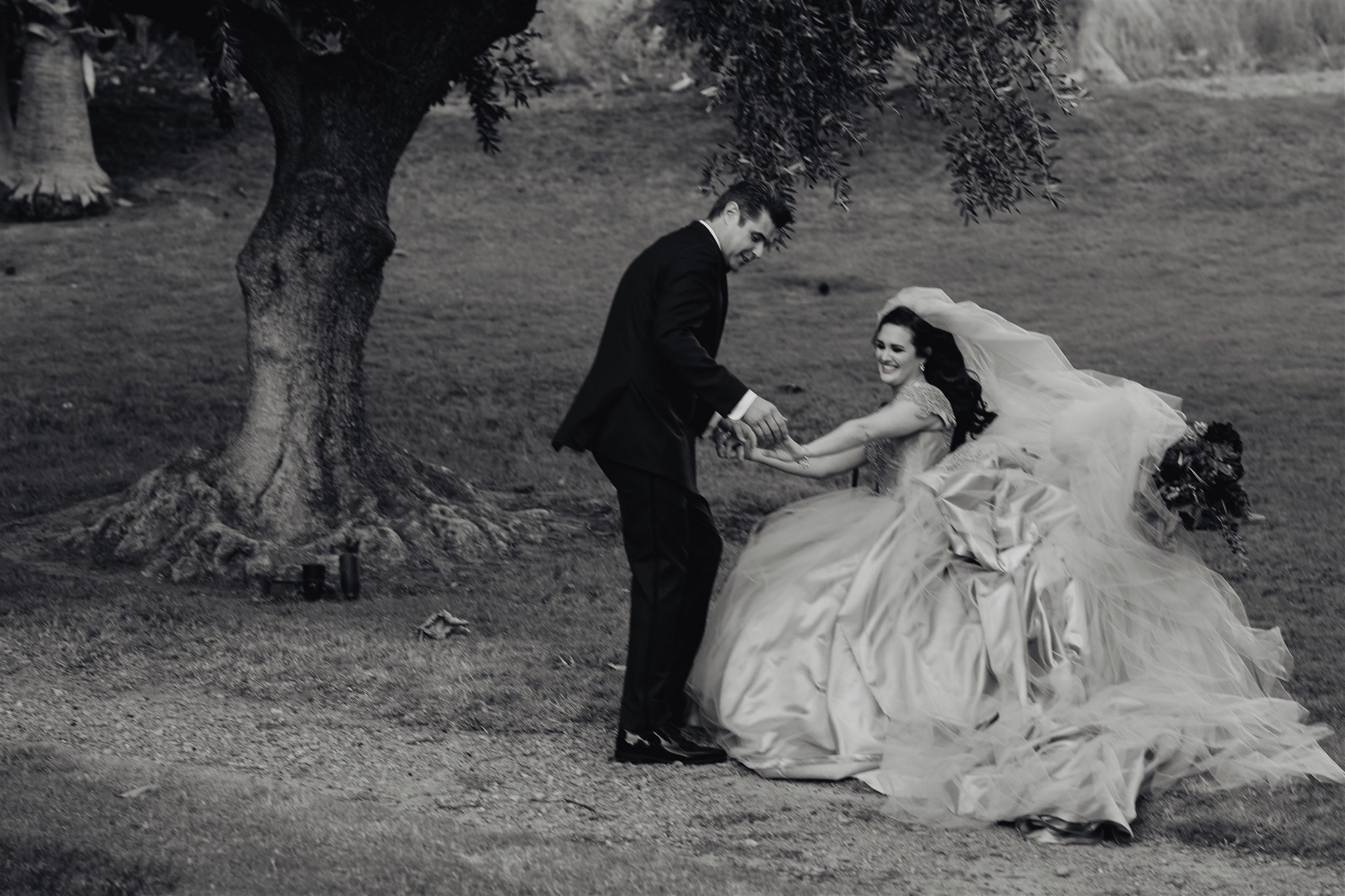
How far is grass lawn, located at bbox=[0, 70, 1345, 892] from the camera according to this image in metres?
7.38

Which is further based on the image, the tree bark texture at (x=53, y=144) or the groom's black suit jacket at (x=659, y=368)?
the tree bark texture at (x=53, y=144)

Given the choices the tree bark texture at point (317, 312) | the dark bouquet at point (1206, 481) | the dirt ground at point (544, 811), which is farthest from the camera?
the tree bark texture at point (317, 312)

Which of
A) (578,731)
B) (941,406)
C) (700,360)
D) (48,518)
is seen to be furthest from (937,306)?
(48,518)

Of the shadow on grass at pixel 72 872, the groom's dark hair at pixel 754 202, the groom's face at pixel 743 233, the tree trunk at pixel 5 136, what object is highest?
the tree trunk at pixel 5 136

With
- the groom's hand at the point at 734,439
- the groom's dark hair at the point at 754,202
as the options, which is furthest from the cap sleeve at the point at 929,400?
the groom's dark hair at the point at 754,202

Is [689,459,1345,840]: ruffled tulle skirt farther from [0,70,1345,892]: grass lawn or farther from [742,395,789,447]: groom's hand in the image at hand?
[742,395,789,447]: groom's hand

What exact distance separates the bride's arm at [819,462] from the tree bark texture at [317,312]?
3.41 meters

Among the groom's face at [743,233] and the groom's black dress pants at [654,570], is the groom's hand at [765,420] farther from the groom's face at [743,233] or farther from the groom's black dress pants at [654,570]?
the groom's face at [743,233]

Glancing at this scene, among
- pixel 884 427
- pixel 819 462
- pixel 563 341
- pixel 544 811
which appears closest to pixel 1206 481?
pixel 884 427

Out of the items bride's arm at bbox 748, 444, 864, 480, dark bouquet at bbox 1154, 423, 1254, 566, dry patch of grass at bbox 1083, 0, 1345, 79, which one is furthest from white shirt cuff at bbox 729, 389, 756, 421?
dry patch of grass at bbox 1083, 0, 1345, 79

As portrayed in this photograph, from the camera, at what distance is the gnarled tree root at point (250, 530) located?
30.2 feet

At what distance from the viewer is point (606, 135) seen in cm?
2488

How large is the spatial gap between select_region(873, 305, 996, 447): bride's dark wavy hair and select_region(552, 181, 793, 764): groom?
804 mm

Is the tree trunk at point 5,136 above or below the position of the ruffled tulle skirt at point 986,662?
above
